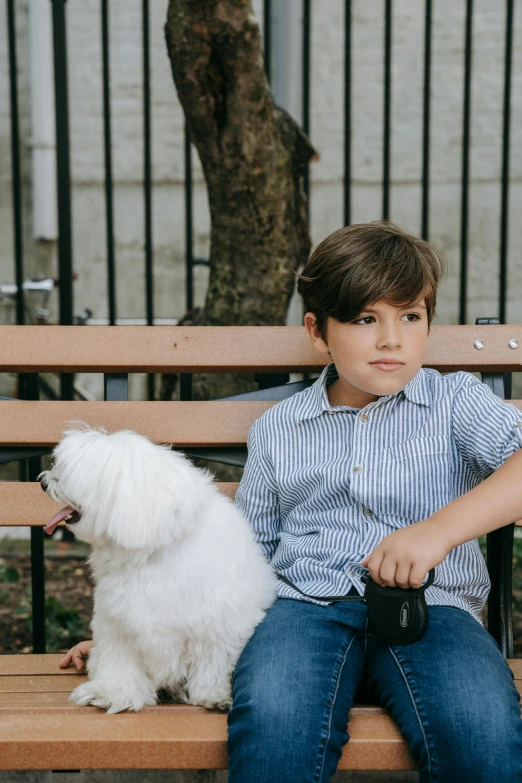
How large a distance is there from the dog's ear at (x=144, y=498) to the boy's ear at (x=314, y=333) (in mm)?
627

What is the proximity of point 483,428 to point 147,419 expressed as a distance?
899 millimetres

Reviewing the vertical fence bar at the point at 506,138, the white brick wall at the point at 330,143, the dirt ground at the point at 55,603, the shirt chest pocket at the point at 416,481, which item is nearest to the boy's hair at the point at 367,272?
the shirt chest pocket at the point at 416,481

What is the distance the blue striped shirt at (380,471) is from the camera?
1.93 meters

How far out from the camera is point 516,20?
718cm

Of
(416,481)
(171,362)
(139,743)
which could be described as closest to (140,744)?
(139,743)

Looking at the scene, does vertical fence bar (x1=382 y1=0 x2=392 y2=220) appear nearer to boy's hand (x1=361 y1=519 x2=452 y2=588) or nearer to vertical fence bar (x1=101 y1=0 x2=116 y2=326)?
vertical fence bar (x1=101 y1=0 x2=116 y2=326)

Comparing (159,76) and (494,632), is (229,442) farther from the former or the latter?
(159,76)

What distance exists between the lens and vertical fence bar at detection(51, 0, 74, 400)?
337 cm

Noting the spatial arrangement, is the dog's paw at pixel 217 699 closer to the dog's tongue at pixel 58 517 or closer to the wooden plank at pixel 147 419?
the dog's tongue at pixel 58 517

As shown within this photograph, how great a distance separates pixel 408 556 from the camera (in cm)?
168

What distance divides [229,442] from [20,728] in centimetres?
93

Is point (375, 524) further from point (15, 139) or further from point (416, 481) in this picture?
point (15, 139)

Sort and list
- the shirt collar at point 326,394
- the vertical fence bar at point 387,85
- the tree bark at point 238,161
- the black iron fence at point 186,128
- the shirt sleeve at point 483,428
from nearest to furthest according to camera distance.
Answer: the shirt sleeve at point 483,428
the shirt collar at point 326,394
the tree bark at point 238,161
the vertical fence bar at point 387,85
the black iron fence at point 186,128

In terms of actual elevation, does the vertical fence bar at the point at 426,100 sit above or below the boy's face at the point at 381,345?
above
